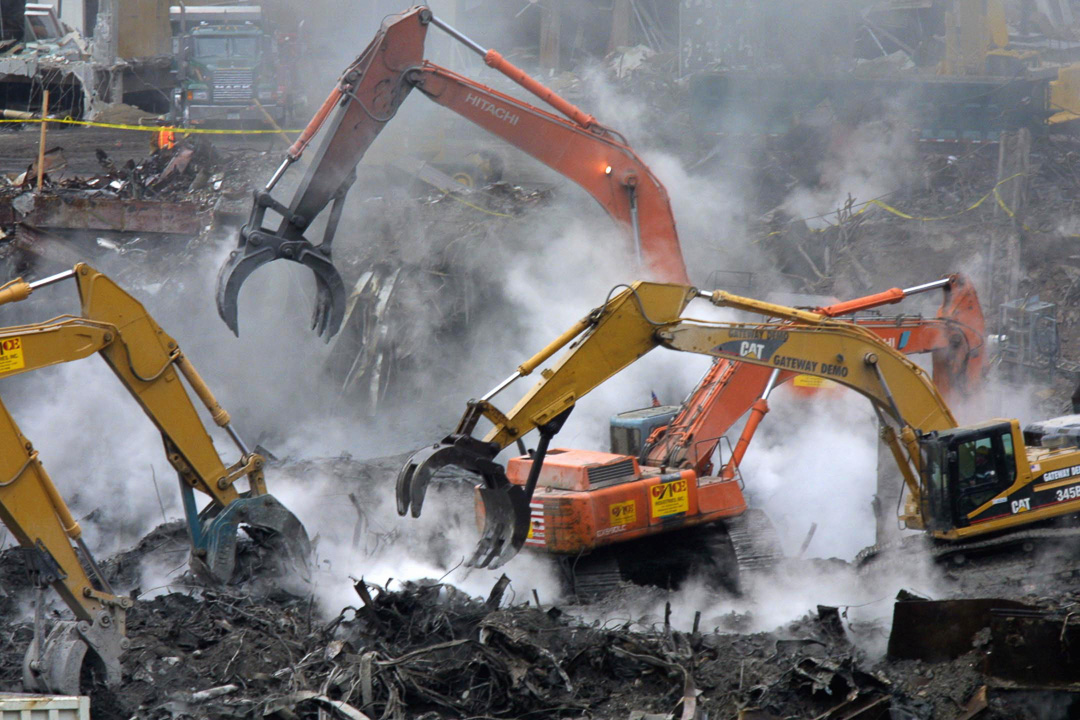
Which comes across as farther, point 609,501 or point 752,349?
point 609,501

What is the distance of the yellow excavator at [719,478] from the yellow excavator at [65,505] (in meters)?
2.05

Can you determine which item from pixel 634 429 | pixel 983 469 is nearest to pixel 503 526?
pixel 634 429

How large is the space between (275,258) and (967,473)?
6.32 m

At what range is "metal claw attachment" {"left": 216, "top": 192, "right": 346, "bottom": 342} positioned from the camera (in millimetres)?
10680

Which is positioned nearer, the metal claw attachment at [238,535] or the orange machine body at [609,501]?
the metal claw attachment at [238,535]

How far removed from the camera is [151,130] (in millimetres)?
22469

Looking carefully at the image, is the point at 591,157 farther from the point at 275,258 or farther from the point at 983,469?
the point at 983,469

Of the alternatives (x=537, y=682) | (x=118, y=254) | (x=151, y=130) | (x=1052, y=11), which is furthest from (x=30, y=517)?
(x=1052, y=11)

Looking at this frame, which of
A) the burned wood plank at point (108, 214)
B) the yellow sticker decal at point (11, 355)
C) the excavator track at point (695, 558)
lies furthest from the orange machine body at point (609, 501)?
the burned wood plank at point (108, 214)

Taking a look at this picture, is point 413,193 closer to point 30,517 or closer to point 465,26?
point 465,26

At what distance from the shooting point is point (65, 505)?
357 inches

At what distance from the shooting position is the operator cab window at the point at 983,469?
10.1m

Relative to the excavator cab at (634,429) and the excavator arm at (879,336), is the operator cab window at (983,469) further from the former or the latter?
the excavator cab at (634,429)

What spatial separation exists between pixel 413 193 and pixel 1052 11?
1510 centimetres
